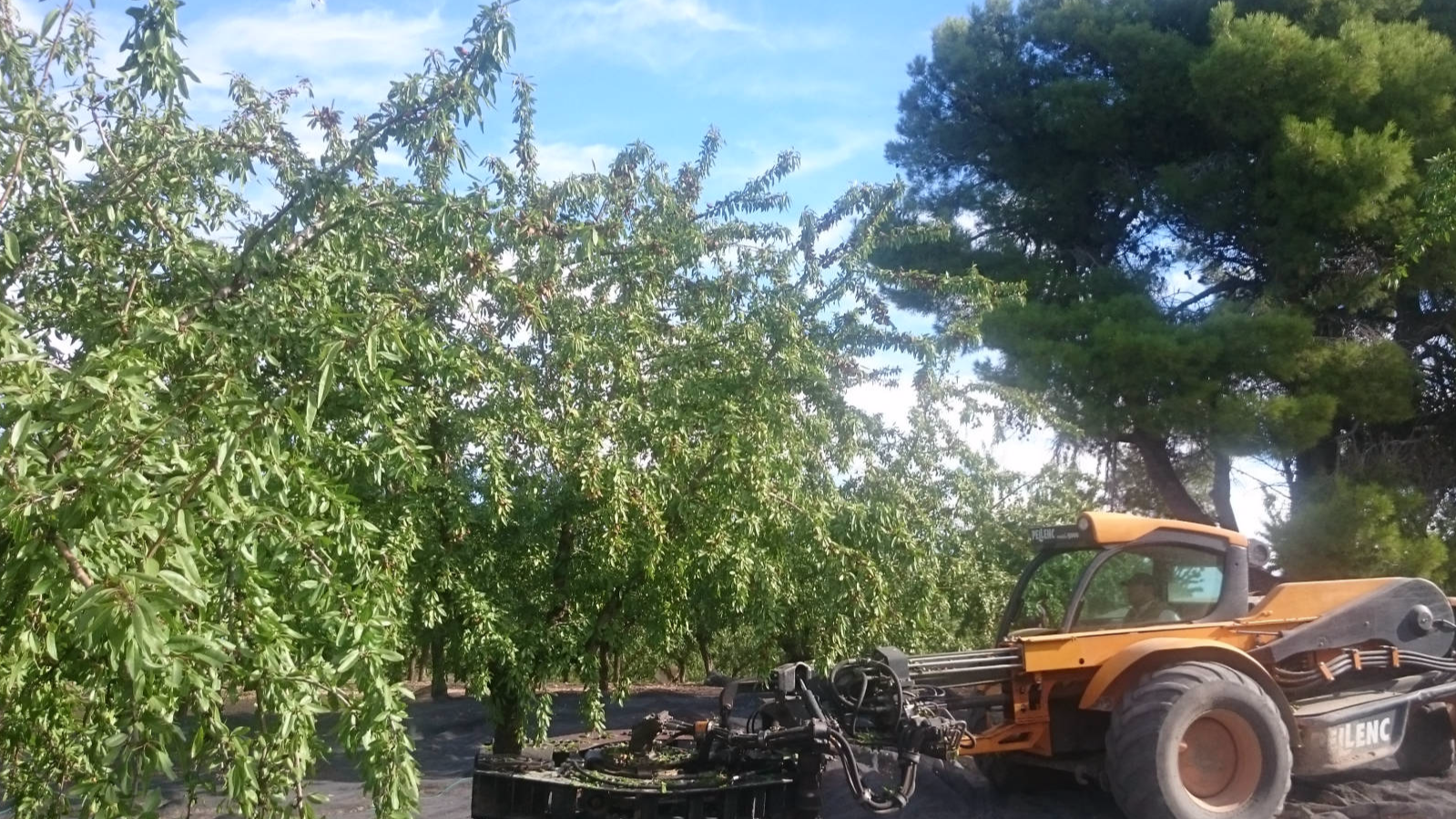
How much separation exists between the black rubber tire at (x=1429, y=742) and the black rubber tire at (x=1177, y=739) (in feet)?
5.76

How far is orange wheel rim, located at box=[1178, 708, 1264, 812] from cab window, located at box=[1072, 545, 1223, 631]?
2.70ft

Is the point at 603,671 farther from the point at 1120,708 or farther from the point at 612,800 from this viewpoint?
the point at 1120,708

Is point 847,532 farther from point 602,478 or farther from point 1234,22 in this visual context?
point 1234,22

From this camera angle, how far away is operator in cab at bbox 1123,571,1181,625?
301 inches

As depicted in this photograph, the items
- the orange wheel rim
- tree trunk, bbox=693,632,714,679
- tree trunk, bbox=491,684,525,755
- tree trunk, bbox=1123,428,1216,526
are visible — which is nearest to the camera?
the orange wheel rim

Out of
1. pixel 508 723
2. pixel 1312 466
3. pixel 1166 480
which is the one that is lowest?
pixel 508 723

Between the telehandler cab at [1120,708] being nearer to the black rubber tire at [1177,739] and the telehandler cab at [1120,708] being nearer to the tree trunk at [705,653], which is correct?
the black rubber tire at [1177,739]

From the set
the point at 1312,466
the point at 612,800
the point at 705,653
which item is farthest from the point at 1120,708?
the point at 705,653

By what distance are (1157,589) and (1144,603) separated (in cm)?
13

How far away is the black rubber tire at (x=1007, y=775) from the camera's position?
7922 mm

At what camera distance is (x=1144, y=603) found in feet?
25.4

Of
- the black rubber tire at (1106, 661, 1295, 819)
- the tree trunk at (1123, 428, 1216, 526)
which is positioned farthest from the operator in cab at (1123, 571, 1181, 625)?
the tree trunk at (1123, 428, 1216, 526)

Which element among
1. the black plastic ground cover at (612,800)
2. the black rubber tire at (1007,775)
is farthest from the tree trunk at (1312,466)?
the black plastic ground cover at (612,800)

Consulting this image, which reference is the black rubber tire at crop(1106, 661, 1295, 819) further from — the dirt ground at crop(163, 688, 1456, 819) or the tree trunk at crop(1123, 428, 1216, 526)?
the tree trunk at crop(1123, 428, 1216, 526)
